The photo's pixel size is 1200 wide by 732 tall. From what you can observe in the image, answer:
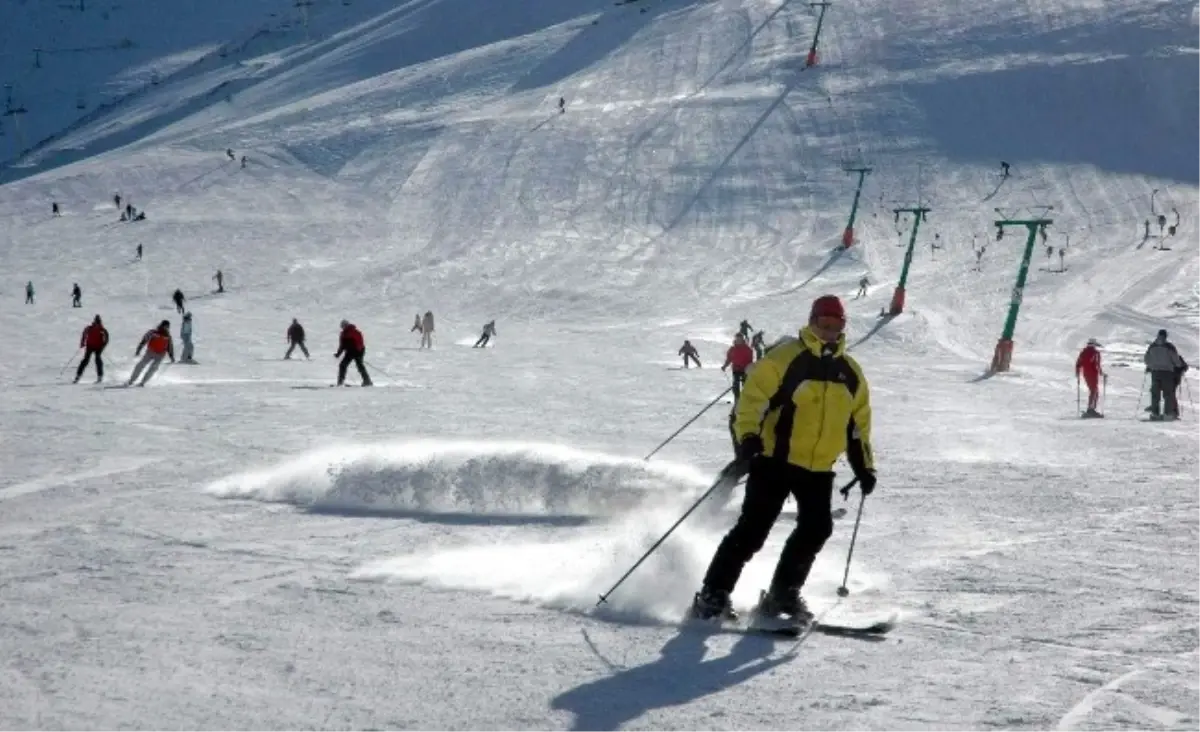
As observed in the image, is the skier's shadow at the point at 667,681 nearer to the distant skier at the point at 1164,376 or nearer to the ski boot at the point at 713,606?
the ski boot at the point at 713,606

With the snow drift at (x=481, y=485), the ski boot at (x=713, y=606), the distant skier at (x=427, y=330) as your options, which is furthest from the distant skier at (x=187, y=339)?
the ski boot at (x=713, y=606)

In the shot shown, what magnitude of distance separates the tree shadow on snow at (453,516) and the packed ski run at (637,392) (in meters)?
0.06

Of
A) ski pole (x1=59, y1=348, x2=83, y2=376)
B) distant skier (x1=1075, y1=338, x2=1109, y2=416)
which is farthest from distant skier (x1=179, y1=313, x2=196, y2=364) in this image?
distant skier (x1=1075, y1=338, x2=1109, y2=416)

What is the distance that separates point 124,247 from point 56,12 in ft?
338

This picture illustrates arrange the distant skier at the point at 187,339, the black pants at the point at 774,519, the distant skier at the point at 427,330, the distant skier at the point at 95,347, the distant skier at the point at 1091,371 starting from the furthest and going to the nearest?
the distant skier at the point at 427,330
the distant skier at the point at 187,339
the distant skier at the point at 95,347
the distant skier at the point at 1091,371
the black pants at the point at 774,519

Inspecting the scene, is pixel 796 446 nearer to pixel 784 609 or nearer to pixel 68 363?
pixel 784 609

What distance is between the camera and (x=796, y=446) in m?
6.10

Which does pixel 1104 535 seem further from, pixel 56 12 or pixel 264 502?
pixel 56 12

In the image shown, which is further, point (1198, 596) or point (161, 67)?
point (161, 67)

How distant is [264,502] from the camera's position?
9430 mm

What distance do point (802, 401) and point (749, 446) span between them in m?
0.30

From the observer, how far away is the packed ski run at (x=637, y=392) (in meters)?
5.65

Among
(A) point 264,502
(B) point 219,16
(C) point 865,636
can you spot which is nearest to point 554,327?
(A) point 264,502

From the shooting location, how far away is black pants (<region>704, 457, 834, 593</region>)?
619cm
